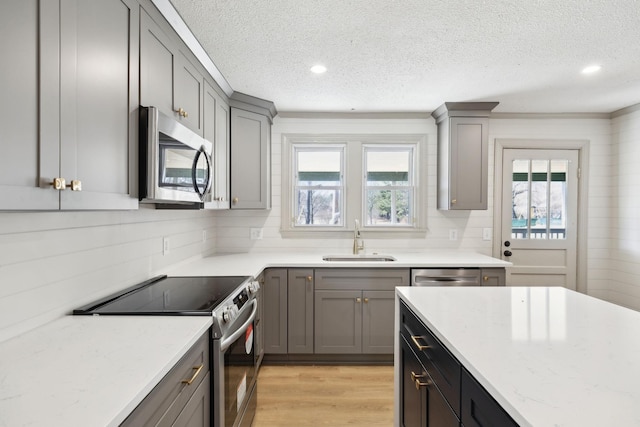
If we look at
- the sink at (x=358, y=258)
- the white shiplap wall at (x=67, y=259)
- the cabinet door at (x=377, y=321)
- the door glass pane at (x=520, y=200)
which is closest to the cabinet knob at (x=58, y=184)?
the white shiplap wall at (x=67, y=259)

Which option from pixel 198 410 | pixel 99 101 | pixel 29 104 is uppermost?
pixel 99 101

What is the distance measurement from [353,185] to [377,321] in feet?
4.57

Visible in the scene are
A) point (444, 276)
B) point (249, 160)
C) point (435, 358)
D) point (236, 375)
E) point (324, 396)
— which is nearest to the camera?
point (435, 358)

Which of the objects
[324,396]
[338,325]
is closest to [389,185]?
[338,325]

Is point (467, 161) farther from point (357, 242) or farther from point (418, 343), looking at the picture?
point (418, 343)

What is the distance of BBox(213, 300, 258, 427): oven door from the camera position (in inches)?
57.4

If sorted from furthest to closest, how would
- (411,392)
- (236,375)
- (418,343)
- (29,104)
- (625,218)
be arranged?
(625,218)
(236,375)
(411,392)
(418,343)
(29,104)

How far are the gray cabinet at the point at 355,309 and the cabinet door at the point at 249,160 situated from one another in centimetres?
92

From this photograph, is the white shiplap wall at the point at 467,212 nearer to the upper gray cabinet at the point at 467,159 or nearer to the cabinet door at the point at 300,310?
the upper gray cabinet at the point at 467,159

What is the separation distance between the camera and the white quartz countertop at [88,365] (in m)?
0.76

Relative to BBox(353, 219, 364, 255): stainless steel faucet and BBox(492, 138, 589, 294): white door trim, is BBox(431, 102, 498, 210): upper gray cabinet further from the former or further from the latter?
BBox(353, 219, 364, 255): stainless steel faucet

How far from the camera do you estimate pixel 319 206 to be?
3684 millimetres

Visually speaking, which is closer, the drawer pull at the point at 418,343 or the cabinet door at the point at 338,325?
the drawer pull at the point at 418,343

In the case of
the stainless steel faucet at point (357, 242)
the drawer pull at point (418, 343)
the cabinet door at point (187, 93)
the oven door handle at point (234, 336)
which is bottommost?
the oven door handle at point (234, 336)
